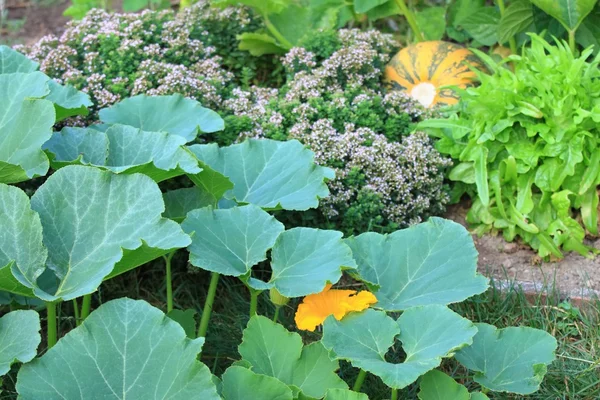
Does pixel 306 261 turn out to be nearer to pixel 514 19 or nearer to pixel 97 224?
pixel 97 224

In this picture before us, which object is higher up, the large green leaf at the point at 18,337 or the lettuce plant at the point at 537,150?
the large green leaf at the point at 18,337

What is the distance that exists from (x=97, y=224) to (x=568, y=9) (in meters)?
2.05

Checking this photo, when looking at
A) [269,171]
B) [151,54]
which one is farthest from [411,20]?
[269,171]

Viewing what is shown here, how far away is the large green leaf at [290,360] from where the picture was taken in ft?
5.76

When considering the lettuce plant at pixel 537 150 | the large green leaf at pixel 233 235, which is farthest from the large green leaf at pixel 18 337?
the lettuce plant at pixel 537 150

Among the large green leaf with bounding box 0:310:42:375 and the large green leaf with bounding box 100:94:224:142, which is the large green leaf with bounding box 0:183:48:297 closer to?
the large green leaf with bounding box 0:310:42:375

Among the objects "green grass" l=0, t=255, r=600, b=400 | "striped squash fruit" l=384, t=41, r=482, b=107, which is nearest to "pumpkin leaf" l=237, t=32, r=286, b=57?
"striped squash fruit" l=384, t=41, r=482, b=107

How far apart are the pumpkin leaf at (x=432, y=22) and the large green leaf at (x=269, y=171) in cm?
144

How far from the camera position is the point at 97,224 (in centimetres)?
182

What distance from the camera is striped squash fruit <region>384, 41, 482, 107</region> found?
3.23 meters

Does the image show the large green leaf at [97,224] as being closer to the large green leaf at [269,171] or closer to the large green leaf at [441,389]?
the large green leaf at [269,171]

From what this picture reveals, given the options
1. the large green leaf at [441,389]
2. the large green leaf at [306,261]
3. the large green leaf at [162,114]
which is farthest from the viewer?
the large green leaf at [162,114]

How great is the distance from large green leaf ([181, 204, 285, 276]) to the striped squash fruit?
56.8 inches

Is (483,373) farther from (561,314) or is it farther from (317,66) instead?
(317,66)
